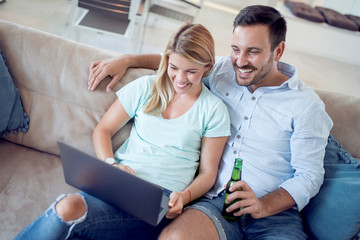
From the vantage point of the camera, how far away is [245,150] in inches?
60.2

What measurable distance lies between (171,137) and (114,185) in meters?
0.43

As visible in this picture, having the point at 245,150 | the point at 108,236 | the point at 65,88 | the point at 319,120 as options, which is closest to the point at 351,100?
the point at 319,120

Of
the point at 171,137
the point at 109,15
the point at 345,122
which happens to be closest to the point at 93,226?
the point at 171,137

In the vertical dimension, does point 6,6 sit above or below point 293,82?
below

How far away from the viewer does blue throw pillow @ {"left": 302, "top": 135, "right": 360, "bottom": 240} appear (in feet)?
4.57

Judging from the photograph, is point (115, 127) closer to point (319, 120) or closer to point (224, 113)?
point (224, 113)

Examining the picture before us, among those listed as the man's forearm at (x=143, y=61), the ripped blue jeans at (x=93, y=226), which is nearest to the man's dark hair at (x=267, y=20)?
the man's forearm at (x=143, y=61)

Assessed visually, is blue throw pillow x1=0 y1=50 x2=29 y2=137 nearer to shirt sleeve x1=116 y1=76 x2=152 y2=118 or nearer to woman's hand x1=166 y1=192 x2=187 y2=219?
shirt sleeve x1=116 y1=76 x2=152 y2=118

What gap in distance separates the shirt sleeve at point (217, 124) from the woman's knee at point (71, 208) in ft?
1.90

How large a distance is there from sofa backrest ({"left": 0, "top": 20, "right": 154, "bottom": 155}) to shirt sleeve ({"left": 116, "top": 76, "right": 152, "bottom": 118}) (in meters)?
0.15

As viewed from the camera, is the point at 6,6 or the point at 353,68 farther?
the point at 353,68

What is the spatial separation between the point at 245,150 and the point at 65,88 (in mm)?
913

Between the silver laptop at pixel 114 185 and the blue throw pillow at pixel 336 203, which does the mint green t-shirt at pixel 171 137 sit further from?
the blue throw pillow at pixel 336 203

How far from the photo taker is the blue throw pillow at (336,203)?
1.39 m
